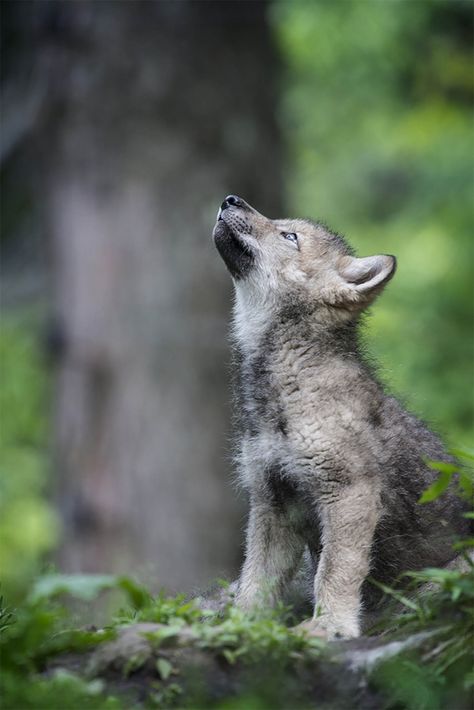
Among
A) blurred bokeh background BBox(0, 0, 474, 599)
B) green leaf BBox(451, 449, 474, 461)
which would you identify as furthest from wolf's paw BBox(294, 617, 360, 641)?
blurred bokeh background BBox(0, 0, 474, 599)

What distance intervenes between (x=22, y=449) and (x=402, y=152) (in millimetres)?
7899

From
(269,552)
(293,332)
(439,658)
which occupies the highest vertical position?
(293,332)

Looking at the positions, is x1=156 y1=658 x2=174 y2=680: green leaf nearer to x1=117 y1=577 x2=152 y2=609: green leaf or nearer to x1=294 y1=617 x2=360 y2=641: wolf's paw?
x1=117 y1=577 x2=152 y2=609: green leaf

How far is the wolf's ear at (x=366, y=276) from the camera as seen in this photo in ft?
20.8

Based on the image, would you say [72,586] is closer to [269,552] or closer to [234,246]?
[269,552]

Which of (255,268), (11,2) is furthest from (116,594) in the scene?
(11,2)

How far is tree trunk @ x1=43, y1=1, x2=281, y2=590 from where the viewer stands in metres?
11.6

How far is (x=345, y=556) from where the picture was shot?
5426 mm

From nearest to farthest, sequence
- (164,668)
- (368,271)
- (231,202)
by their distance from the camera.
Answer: (164,668)
(368,271)
(231,202)

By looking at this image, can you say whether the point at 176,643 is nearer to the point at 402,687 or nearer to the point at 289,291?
the point at 402,687

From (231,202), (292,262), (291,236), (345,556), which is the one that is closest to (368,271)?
(292,262)

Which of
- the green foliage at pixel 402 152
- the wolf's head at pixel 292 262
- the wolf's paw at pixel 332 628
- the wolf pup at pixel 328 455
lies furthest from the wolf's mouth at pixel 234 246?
the green foliage at pixel 402 152

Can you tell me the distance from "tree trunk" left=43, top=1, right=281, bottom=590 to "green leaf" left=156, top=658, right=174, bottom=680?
23.5 ft

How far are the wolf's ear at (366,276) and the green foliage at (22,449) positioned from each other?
29.2 ft
